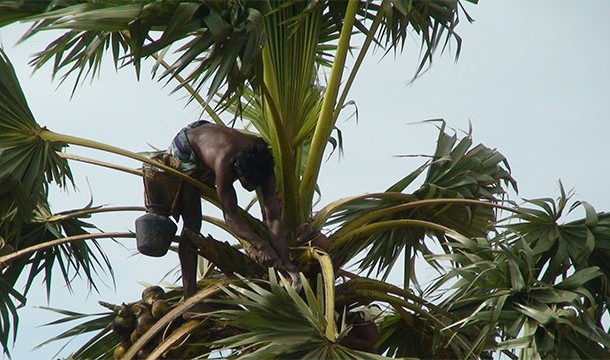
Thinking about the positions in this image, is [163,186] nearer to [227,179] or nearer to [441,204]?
[227,179]

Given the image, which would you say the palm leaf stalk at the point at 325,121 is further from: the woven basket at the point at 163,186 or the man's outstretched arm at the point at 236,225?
the woven basket at the point at 163,186

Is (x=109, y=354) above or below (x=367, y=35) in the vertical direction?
below

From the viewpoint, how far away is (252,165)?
8320 mm

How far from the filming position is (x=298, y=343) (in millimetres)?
7359

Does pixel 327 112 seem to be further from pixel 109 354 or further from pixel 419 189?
pixel 109 354

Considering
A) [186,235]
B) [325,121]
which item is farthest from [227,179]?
[325,121]

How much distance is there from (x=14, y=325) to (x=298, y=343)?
9.32ft

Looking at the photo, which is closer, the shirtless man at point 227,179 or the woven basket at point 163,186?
the shirtless man at point 227,179

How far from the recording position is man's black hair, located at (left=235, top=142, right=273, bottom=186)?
27.3 ft

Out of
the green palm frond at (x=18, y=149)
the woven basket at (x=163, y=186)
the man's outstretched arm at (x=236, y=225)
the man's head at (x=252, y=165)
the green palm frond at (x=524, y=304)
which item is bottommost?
the green palm frond at (x=524, y=304)

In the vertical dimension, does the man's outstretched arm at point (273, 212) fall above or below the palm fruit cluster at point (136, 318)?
above

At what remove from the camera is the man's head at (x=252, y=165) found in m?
8.31

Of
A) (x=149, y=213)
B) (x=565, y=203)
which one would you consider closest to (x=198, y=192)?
(x=149, y=213)

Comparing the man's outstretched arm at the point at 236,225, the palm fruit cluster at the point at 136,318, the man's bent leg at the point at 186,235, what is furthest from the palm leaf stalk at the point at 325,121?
the palm fruit cluster at the point at 136,318
